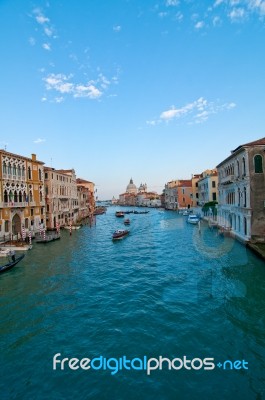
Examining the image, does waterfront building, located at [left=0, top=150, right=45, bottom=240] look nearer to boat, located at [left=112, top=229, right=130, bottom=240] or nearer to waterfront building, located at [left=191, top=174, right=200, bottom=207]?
boat, located at [left=112, top=229, right=130, bottom=240]

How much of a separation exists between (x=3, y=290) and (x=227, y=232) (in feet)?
78.6

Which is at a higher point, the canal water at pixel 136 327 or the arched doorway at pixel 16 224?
the arched doorway at pixel 16 224

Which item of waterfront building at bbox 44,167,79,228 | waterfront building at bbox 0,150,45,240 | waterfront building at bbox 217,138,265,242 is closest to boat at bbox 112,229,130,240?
waterfront building at bbox 0,150,45,240

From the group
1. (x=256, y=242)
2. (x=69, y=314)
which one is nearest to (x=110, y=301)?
(x=69, y=314)

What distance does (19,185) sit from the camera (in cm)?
3225

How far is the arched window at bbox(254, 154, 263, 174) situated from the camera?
22.4 meters

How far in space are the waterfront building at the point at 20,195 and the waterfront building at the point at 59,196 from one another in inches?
128

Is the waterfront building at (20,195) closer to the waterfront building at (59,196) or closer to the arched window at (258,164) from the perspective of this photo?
the waterfront building at (59,196)

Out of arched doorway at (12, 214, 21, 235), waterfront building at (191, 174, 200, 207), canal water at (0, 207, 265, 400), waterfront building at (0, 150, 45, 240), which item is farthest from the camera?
waterfront building at (191, 174, 200, 207)

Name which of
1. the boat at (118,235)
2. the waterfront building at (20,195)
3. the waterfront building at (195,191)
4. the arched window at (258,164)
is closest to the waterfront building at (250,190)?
the arched window at (258,164)

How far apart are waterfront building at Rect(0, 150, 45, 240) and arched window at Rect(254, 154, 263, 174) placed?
24.2 meters

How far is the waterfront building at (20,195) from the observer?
2897cm

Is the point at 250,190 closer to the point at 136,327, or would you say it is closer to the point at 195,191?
the point at 136,327

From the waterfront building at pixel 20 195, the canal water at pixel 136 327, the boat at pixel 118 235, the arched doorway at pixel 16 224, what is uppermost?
the waterfront building at pixel 20 195
